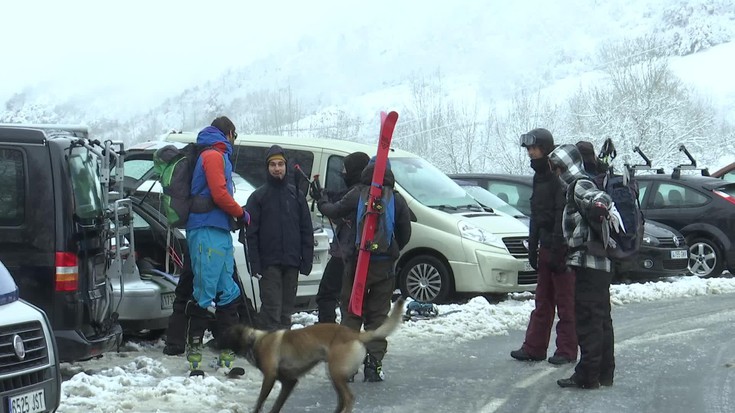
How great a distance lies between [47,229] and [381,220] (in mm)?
2449

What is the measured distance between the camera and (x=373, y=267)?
8.14m

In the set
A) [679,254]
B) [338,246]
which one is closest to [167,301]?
[338,246]

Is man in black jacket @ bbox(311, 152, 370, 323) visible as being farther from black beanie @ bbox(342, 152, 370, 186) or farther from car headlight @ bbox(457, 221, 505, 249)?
car headlight @ bbox(457, 221, 505, 249)

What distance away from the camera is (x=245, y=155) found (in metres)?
13.4

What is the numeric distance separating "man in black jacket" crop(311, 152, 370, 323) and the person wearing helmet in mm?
1567

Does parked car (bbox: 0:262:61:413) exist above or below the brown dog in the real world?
above

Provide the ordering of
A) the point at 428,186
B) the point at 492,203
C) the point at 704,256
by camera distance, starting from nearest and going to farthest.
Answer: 1. the point at 428,186
2. the point at 492,203
3. the point at 704,256

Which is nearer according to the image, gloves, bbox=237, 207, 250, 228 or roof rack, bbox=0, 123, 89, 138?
roof rack, bbox=0, 123, 89, 138

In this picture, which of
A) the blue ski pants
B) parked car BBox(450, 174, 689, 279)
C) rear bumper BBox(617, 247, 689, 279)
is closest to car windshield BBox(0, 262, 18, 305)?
the blue ski pants

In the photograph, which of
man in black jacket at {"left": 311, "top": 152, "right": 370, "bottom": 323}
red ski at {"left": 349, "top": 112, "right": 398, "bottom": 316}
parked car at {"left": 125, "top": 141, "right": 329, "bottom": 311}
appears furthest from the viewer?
parked car at {"left": 125, "top": 141, "right": 329, "bottom": 311}

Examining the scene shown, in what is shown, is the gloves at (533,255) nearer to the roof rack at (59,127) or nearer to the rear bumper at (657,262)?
the roof rack at (59,127)

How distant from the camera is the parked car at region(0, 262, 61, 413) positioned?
5.10 meters

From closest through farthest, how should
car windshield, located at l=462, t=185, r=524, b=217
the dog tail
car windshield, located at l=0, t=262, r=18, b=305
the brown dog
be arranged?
car windshield, located at l=0, t=262, r=18, b=305 < the brown dog < the dog tail < car windshield, located at l=462, t=185, r=524, b=217

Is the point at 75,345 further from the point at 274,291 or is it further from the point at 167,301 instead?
the point at 167,301
